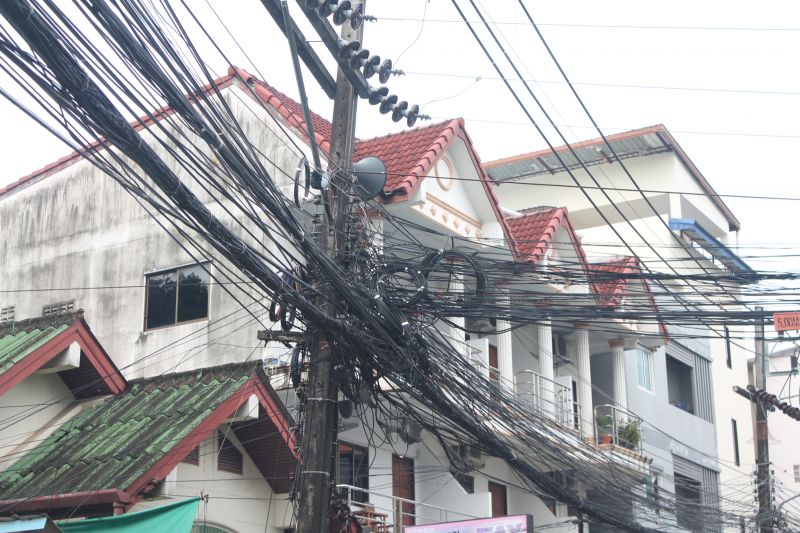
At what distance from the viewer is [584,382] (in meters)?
22.9

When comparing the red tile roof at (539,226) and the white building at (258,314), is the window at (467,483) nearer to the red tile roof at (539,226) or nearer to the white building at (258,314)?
the white building at (258,314)

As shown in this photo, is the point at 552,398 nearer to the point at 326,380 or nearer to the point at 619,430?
the point at 619,430

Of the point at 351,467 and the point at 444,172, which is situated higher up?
the point at 444,172

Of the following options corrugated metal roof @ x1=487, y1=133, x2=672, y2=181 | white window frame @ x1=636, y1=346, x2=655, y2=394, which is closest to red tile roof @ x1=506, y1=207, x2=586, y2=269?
white window frame @ x1=636, y1=346, x2=655, y2=394

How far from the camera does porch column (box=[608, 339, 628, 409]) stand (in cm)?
2502

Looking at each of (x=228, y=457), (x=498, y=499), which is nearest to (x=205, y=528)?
(x=228, y=457)

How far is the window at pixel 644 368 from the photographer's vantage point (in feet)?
92.0

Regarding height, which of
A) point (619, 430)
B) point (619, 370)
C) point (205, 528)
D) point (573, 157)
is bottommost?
point (205, 528)

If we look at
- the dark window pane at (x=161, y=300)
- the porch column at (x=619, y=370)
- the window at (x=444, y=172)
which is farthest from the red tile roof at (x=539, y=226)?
the dark window pane at (x=161, y=300)

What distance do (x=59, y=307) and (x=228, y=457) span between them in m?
7.16

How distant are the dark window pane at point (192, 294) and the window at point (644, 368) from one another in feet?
43.5

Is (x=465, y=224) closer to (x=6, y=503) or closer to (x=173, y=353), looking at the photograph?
(x=173, y=353)

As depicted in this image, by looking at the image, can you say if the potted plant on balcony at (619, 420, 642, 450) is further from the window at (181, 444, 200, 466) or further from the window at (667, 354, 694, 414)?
the window at (181, 444, 200, 466)

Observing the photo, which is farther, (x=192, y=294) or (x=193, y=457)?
(x=192, y=294)
